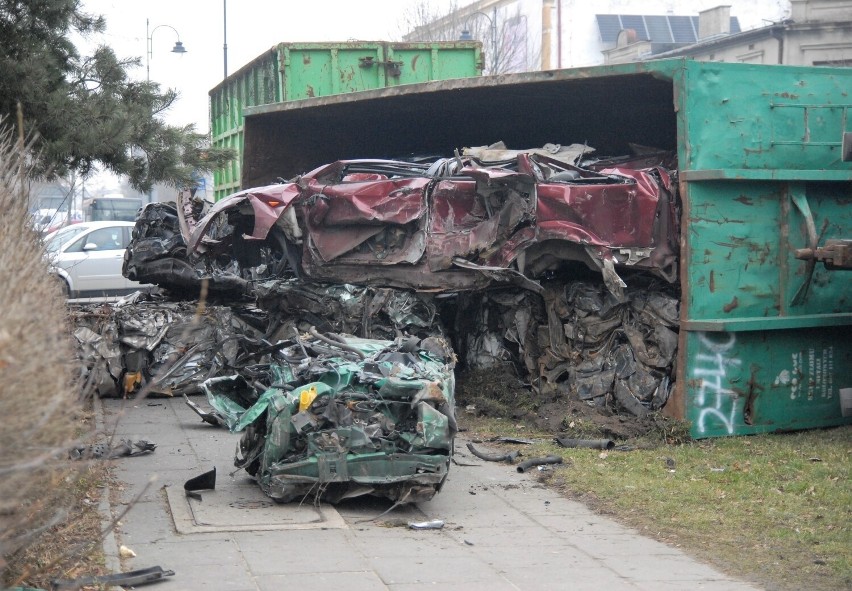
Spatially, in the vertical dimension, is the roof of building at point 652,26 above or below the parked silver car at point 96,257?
above

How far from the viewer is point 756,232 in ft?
28.0

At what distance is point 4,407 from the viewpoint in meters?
3.26

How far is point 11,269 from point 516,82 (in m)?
6.26

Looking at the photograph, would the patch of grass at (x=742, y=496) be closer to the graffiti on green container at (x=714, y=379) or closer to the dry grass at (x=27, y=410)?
the graffiti on green container at (x=714, y=379)

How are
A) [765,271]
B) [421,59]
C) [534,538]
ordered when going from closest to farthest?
[534,538] < [765,271] < [421,59]

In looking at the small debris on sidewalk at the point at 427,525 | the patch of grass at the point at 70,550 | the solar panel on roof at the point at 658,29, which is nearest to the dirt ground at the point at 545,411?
the small debris on sidewalk at the point at 427,525

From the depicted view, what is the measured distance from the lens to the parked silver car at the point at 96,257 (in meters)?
19.1

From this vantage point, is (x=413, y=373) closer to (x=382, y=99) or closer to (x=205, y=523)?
(x=205, y=523)

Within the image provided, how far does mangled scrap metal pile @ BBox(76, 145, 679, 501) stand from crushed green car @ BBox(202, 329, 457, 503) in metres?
0.37

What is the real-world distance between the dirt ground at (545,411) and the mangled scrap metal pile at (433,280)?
5.5 inches

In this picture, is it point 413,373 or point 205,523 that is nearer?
point 205,523

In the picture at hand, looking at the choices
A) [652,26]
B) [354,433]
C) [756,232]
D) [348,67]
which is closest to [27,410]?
[354,433]

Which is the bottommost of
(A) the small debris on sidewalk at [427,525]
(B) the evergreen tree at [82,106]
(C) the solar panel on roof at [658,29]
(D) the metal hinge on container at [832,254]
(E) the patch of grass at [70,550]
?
(A) the small debris on sidewalk at [427,525]

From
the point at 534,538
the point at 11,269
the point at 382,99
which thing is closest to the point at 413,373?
the point at 534,538
